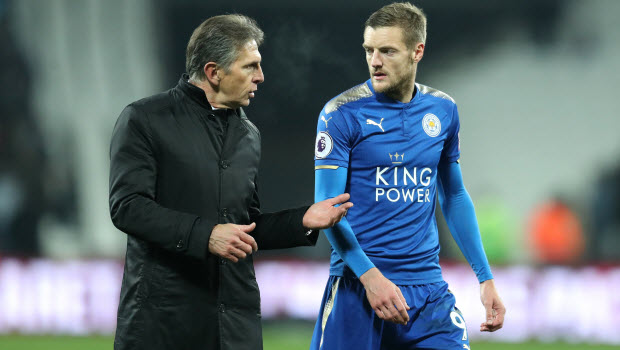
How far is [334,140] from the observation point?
3.50 metres

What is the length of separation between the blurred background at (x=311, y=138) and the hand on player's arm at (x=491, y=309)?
6.33 meters

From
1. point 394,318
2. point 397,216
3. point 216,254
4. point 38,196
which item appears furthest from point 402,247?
point 38,196

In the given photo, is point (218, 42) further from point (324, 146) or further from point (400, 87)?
point (400, 87)

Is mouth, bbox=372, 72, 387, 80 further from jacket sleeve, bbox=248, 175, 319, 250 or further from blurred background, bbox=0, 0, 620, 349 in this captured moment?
blurred background, bbox=0, 0, 620, 349

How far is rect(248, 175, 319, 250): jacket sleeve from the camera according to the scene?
3.04m

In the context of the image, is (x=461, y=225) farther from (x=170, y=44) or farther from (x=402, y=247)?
(x=170, y=44)

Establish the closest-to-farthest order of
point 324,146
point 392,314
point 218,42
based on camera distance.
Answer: point 218,42
point 392,314
point 324,146

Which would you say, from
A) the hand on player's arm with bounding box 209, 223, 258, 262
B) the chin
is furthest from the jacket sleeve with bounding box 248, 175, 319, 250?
the chin

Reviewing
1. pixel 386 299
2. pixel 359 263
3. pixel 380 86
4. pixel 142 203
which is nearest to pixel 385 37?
pixel 380 86

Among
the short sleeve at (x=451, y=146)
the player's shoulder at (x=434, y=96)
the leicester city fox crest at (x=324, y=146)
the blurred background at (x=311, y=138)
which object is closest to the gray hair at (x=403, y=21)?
the player's shoulder at (x=434, y=96)

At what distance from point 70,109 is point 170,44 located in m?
1.57

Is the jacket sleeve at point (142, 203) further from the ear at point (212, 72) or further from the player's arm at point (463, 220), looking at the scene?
the player's arm at point (463, 220)

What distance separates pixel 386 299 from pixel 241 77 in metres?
0.94

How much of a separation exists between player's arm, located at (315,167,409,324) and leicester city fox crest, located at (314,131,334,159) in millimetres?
62
